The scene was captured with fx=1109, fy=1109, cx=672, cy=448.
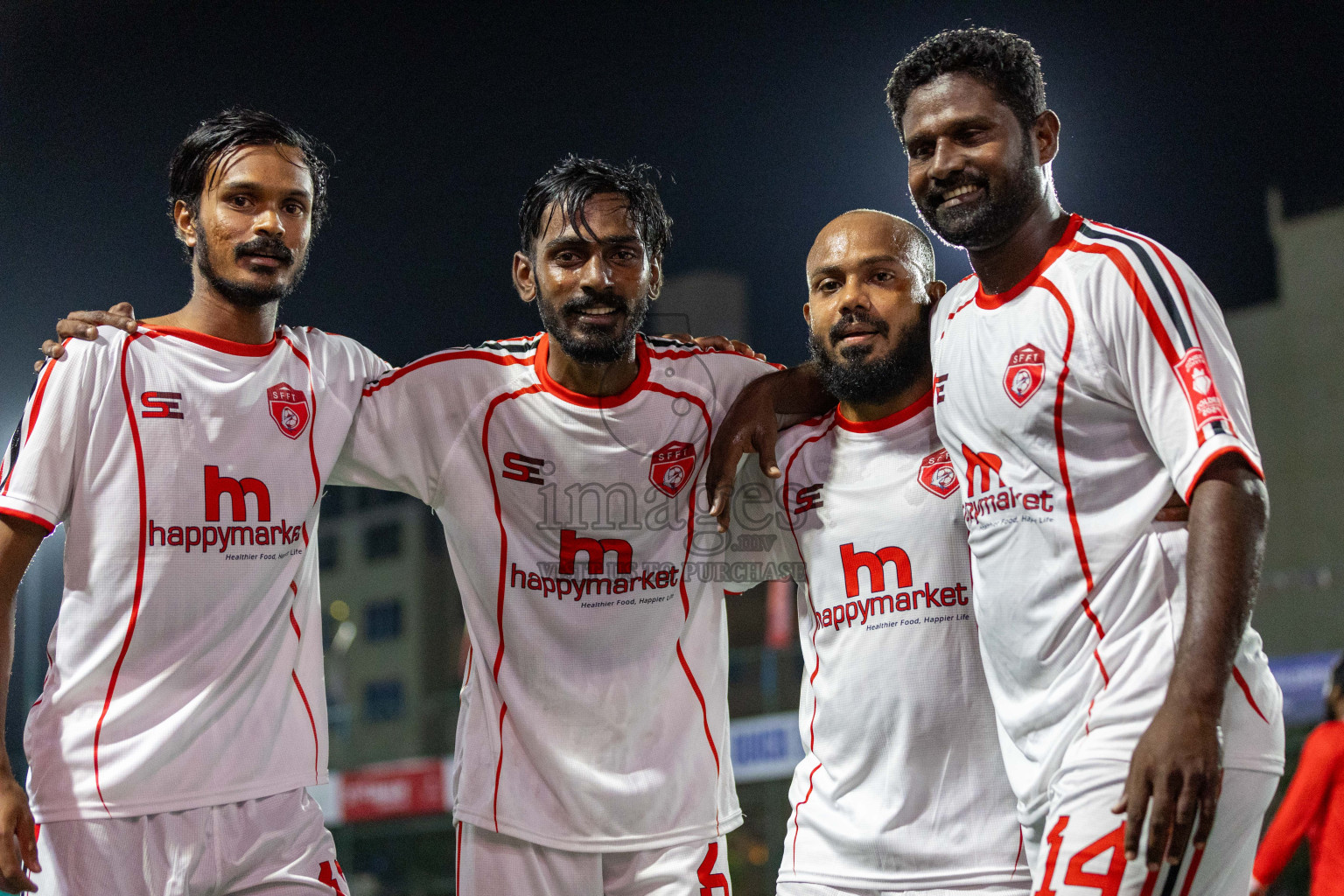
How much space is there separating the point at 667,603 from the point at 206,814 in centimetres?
103

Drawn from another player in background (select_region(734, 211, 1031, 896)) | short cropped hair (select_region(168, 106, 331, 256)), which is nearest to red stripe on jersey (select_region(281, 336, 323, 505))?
short cropped hair (select_region(168, 106, 331, 256))

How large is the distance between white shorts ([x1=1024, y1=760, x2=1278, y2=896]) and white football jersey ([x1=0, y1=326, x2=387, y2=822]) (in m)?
1.51

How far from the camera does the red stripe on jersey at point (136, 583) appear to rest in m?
2.19

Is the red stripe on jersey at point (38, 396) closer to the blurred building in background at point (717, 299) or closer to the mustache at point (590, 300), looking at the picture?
the mustache at point (590, 300)

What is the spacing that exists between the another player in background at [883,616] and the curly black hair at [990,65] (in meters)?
0.45

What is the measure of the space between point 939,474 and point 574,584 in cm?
83

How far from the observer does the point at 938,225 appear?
2045 millimetres

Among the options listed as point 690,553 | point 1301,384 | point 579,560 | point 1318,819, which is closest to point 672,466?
point 690,553

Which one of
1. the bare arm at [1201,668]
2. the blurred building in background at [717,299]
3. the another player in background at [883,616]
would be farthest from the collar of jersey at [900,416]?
the blurred building in background at [717,299]

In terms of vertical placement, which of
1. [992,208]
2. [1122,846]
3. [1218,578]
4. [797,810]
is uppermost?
[992,208]

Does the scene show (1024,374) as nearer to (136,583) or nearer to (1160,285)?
(1160,285)

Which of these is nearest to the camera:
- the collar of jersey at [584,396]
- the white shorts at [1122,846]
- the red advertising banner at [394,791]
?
the white shorts at [1122,846]

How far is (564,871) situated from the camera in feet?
7.70

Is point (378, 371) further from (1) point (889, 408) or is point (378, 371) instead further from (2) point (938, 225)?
(2) point (938, 225)
